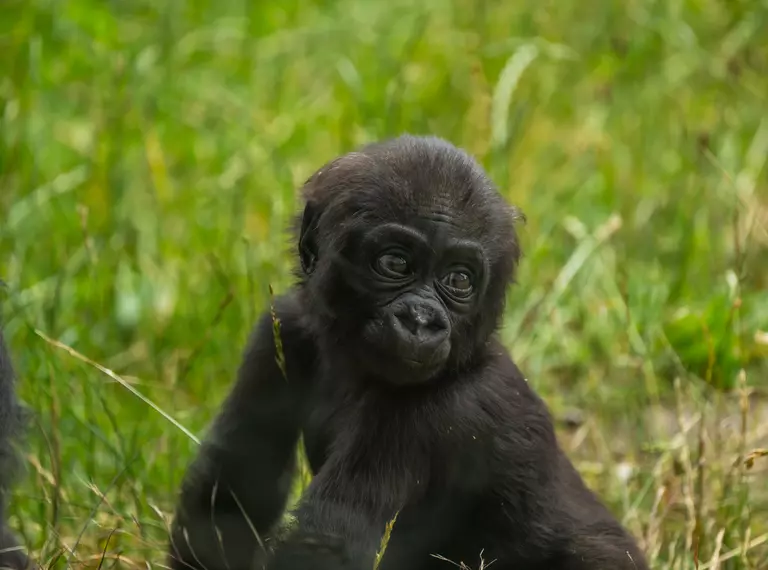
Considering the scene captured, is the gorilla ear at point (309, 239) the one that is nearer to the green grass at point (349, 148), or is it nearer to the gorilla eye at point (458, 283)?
the gorilla eye at point (458, 283)

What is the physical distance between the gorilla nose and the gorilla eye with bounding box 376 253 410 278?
0.11m

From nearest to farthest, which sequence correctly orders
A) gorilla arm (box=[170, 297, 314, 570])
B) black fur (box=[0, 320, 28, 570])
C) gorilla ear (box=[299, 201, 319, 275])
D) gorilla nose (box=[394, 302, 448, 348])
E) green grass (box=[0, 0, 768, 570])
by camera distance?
gorilla nose (box=[394, 302, 448, 348]) → black fur (box=[0, 320, 28, 570]) → gorilla ear (box=[299, 201, 319, 275]) → gorilla arm (box=[170, 297, 314, 570]) → green grass (box=[0, 0, 768, 570])

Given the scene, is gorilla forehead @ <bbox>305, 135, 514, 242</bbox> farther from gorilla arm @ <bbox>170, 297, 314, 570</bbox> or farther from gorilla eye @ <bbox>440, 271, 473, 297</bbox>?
gorilla arm @ <bbox>170, 297, 314, 570</bbox>

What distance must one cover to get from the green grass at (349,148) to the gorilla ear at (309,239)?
761mm

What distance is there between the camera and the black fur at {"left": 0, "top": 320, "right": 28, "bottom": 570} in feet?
12.6

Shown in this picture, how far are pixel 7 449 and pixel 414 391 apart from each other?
120 centimetres

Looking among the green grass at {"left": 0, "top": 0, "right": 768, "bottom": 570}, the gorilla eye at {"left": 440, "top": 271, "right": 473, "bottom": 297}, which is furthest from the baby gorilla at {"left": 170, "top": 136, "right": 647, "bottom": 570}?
the green grass at {"left": 0, "top": 0, "right": 768, "bottom": 570}

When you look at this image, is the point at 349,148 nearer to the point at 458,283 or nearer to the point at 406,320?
the point at 458,283

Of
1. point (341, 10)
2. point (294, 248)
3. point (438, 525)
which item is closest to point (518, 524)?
point (438, 525)

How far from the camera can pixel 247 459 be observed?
4586mm

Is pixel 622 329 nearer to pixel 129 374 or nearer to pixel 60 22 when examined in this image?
pixel 129 374

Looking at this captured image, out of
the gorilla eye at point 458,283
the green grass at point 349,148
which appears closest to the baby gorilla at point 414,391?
the gorilla eye at point 458,283

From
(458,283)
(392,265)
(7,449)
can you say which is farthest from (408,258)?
(7,449)

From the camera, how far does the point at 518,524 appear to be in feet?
13.7
